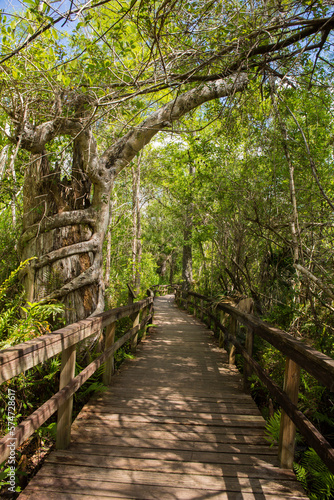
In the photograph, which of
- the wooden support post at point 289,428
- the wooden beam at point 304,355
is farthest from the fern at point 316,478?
the wooden beam at point 304,355

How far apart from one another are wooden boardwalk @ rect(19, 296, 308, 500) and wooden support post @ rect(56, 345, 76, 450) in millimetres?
88

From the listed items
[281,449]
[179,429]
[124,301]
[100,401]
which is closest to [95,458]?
[179,429]

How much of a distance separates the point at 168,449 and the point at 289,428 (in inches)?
41.9

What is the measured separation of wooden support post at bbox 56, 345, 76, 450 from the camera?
2.73 metres

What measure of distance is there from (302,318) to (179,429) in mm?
3097

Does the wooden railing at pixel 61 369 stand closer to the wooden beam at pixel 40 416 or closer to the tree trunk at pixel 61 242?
the wooden beam at pixel 40 416

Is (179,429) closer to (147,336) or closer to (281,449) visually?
(281,449)

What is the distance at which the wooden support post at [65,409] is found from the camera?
8.97 feet

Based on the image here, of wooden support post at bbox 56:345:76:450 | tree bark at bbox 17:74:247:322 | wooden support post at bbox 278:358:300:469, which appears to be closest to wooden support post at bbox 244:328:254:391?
wooden support post at bbox 278:358:300:469

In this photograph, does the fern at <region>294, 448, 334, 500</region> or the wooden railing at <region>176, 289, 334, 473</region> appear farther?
the fern at <region>294, 448, 334, 500</region>

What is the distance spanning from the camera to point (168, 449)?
9.26ft

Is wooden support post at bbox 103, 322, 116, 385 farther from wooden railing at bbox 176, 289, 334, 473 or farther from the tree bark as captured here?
wooden railing at bbox 176, 289, 334, 473

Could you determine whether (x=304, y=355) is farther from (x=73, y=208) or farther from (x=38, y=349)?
(x=73, y=208)

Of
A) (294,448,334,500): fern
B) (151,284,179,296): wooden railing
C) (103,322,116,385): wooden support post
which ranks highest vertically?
(103,322,116,385): wooden support post
